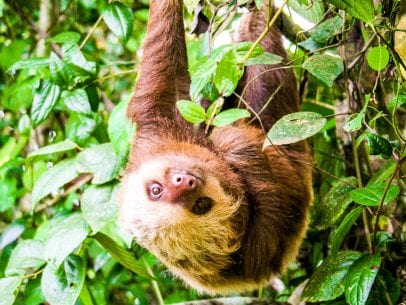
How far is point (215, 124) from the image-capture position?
10.4 ft

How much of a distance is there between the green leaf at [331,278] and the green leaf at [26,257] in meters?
1.81

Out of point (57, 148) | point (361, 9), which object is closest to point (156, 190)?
point (57, 148)

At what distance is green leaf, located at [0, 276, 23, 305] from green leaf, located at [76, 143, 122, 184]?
814mm

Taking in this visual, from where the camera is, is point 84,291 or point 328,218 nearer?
point 328,218

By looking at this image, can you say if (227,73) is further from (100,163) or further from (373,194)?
(100,163)

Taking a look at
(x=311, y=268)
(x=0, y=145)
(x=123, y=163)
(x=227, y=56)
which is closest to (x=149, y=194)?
(x=123, y=163)

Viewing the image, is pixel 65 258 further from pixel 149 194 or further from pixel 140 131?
pixel 140 131

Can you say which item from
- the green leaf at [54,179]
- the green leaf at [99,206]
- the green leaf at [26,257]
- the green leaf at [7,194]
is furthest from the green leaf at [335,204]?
the green leaf at [7,194]

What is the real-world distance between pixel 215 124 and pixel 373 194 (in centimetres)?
94

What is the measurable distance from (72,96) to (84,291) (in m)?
1.41

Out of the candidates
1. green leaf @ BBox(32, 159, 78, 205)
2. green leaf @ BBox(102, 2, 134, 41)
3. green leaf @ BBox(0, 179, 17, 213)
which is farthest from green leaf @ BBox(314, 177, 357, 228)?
green leaf @ BBox(0, 179, 17, 213)

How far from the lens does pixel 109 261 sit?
518 centimetres

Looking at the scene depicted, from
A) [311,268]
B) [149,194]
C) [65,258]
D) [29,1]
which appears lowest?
[311,268]

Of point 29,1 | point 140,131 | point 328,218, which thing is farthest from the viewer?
point 29,1
